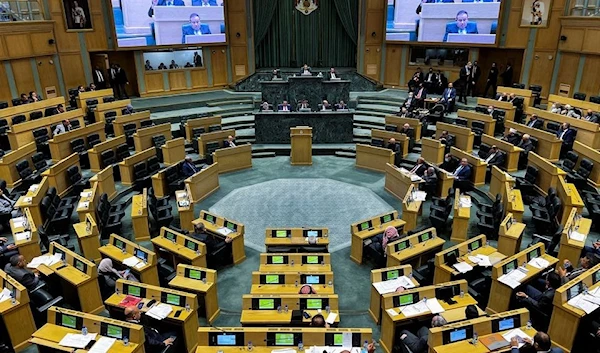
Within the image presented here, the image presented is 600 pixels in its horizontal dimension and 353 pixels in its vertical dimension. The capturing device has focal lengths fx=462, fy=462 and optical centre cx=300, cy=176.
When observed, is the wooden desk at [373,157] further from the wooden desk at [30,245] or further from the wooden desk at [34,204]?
the wooden desk at [30,245]

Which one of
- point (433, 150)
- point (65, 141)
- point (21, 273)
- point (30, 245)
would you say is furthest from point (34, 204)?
point (433, 150)

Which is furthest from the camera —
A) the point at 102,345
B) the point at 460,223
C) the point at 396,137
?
the point at 396,137

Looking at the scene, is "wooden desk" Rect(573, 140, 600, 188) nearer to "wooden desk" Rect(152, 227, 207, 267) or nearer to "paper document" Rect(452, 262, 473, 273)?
"paper document" Rect(452, 262, 473, 273)

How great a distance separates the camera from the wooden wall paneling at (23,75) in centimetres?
1698

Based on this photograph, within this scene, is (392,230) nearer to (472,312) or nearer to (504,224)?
(504,224)

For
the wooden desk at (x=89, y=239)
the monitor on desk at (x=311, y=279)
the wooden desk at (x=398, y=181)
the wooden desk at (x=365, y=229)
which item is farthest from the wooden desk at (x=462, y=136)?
the wooden desk at (x=89, y=239)

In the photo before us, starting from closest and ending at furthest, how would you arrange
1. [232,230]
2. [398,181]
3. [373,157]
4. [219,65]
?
[232,230] → [398,181] → [373,157] → [219,65]

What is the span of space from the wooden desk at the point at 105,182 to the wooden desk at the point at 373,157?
7.42 m

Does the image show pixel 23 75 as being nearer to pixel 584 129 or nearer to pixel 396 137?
pixel 396 137

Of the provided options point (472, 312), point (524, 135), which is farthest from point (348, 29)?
point (472, 312)

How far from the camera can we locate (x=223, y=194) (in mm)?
13180

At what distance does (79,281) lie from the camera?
301 inches

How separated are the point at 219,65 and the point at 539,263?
17.1 m

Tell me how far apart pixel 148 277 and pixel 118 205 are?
12.8 ft
